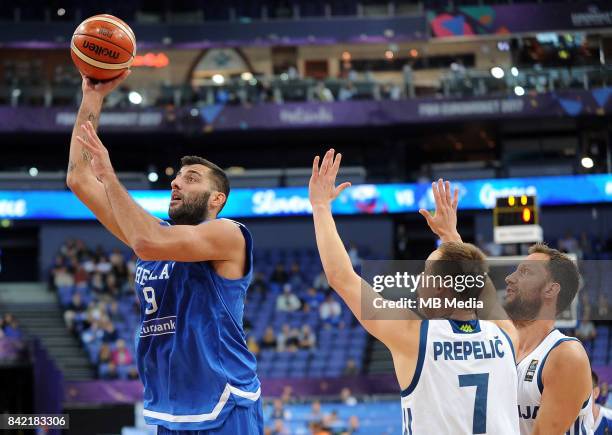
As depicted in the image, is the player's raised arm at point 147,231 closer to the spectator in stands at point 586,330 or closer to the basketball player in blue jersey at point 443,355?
the basketball player in blue jersey at point 443,355

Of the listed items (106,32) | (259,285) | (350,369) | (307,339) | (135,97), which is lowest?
(350,369)

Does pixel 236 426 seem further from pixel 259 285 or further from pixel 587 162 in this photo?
pixel 587 162

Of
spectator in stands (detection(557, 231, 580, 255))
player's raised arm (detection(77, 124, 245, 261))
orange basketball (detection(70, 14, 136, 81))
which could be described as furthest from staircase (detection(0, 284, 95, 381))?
player's raised arm (detection(77, 124, 245, 261))

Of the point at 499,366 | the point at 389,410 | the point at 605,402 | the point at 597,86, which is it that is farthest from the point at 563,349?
the point at 597,86

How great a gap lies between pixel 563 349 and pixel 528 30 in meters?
23.6

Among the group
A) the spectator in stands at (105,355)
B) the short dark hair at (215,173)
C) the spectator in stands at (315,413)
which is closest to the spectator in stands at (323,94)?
the spectator in stands at (105,355)

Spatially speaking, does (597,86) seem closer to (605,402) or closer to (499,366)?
(605,402)

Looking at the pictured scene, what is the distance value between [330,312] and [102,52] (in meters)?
18.7

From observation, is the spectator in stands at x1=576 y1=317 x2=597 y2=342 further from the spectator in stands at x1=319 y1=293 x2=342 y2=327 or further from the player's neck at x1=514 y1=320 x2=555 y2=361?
the player's neck at x1=514 y1=320 x2=555 y2=361

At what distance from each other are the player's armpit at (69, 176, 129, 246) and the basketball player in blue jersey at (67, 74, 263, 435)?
13.4 inches

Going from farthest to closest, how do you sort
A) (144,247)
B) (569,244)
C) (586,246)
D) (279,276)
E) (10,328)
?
(586,246) → (279,276) → (569,244) → (10,328) → (144,247)

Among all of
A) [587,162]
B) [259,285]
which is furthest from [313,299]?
[587,162]

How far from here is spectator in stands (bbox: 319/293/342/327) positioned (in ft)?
77.0

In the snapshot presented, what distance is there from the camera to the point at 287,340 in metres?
22.4
